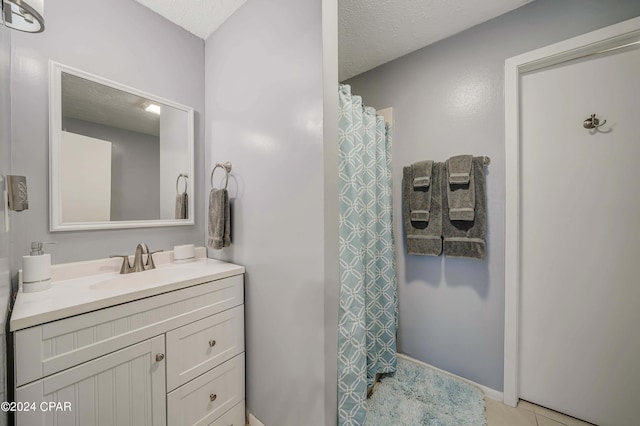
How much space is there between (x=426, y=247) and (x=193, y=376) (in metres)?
1.62

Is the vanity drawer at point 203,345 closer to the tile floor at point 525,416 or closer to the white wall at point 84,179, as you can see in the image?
the white wall at point 84,179

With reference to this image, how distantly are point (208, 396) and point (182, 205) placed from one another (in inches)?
44.4

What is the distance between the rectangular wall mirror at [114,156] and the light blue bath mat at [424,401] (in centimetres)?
174

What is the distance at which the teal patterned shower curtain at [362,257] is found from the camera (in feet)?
3.99

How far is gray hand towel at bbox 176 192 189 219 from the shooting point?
1.59 metres

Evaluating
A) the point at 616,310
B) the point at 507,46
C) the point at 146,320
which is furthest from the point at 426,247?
the point at 146,320

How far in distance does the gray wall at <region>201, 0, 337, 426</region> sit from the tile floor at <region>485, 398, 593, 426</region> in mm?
1062

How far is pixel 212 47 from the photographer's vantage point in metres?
1.65

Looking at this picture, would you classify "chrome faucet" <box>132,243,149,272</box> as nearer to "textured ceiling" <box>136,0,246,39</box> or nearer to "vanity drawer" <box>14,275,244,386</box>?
"vanity drawer" <box>14,275,244,386</box>

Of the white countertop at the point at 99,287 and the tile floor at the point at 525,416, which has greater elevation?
the white countertop at the point at 99,287

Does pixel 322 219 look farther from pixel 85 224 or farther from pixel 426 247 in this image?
pixel 85 224

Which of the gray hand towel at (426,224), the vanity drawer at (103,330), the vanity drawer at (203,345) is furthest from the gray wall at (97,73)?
the gray hand towel at (426,224)

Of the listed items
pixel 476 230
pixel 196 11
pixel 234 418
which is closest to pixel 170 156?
pixel 196 11

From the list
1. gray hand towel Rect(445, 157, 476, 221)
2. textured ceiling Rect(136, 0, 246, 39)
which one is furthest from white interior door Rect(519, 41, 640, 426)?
textured ceiling Rect(136, 0, 246, 39)
